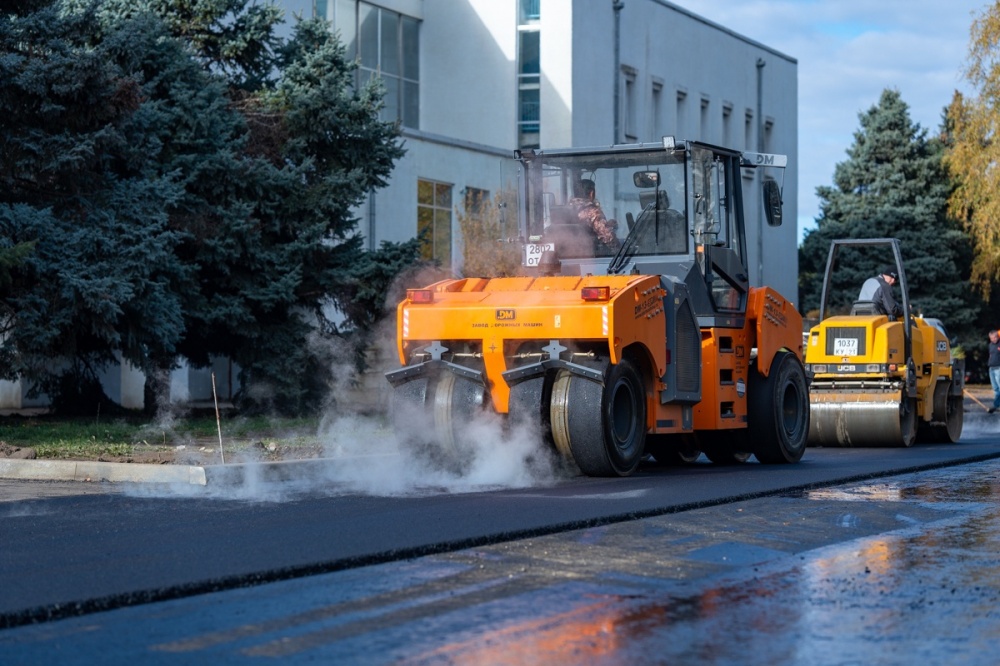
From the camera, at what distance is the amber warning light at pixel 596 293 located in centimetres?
1210

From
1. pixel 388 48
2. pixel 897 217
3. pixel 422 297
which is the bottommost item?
pixel 422 297

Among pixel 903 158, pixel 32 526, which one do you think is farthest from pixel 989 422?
pixel 903 158

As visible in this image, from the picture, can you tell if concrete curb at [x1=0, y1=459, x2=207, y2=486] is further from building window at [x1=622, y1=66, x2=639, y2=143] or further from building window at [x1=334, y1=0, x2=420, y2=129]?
building window at [x1=622, y1=66, x2=639, y2=143]

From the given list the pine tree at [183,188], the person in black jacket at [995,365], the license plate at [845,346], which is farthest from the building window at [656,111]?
the license plate at [845,346]

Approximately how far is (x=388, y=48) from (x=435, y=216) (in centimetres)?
624

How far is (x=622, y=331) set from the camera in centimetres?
1219

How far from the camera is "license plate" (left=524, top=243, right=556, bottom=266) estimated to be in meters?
14.0

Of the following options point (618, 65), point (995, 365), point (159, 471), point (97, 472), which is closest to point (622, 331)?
point (159, 471)

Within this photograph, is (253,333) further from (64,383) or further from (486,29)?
(486,29)

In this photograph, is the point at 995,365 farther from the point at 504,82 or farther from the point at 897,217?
the point at 897,217

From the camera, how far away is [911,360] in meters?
18.2

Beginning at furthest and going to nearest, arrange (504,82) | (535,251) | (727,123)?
(727,123), (504,82), (535,251)

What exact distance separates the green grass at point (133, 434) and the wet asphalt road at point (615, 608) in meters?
6.05

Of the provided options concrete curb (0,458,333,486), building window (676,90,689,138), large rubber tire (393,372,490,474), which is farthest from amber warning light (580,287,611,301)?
building window (676,90,689,138)
